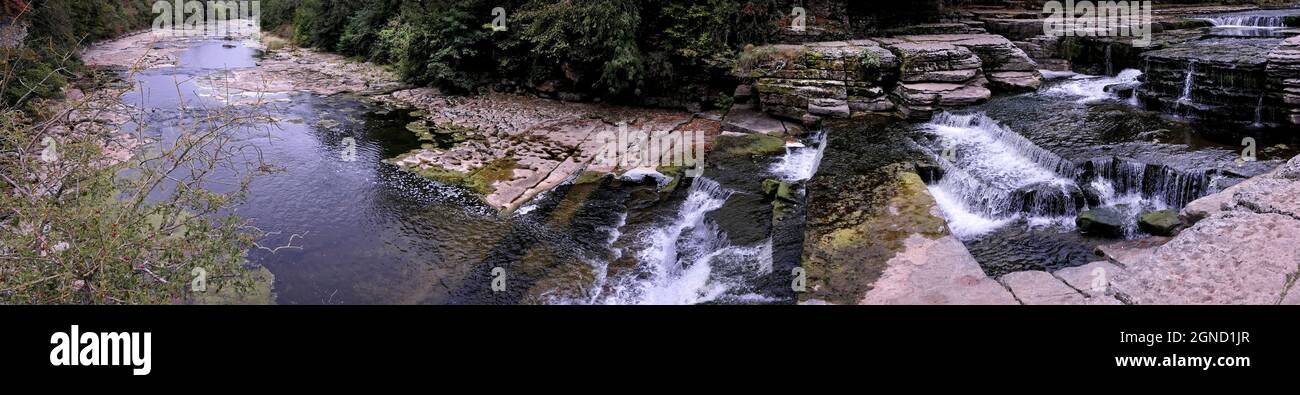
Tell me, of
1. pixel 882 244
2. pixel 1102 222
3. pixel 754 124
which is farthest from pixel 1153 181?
pixel 754 124

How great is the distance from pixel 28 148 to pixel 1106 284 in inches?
388

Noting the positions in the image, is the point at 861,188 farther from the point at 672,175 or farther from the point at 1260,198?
the point at 1260,198

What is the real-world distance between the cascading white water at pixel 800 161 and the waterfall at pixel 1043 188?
1.91 metres

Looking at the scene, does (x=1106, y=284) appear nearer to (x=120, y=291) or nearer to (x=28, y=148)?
(x=120, y=291)

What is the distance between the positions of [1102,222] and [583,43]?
1090 centimetres

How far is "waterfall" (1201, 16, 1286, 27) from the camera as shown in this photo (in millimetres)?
14578

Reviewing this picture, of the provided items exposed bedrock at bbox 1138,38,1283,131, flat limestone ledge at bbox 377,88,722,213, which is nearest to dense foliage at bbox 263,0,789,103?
flat limestone ledge at bbox 377,88,722,213

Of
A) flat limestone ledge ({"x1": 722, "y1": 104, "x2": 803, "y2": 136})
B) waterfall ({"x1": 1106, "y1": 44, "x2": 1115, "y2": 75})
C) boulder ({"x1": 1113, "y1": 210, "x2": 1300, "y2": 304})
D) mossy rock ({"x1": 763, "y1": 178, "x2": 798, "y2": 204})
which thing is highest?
waterfall ({"x1": 1106, "y1": 44, "x2": 1115, "y2": 75})

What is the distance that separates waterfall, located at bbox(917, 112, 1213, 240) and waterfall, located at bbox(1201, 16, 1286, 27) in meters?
8.34

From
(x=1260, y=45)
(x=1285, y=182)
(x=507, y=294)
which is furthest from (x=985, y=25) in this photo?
(x=507, y=294)

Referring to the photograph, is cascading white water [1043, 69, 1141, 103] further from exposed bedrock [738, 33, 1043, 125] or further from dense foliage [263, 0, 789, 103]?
dense foliage [263, 0, 789, 103]

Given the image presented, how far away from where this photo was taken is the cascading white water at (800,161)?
11.4 m

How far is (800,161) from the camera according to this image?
12297mm

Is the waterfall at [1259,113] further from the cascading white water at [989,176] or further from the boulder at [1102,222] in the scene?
the boulder at [1102,222]
